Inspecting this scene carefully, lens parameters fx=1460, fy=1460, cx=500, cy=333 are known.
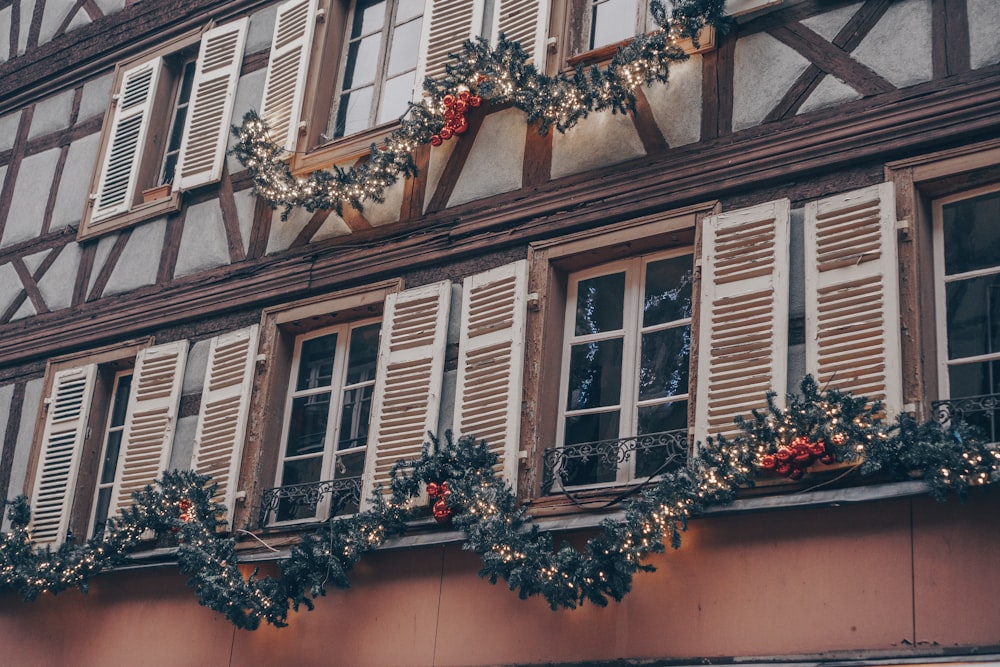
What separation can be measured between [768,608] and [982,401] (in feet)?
4.07

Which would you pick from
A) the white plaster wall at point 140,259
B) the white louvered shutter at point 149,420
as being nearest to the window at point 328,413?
the white louvered shutter at point 149,420

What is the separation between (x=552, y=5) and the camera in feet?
27.1

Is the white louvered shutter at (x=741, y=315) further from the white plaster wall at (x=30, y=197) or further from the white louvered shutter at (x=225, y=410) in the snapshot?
the white plaster wall at (x=30, y=197)

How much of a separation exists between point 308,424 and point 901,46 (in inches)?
156

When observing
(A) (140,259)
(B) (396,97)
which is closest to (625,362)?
(B) (396,97)

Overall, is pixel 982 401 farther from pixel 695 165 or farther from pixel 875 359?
pixel 695 165

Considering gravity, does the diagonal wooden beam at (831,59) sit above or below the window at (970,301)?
above

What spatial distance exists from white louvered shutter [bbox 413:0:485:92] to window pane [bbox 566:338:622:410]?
6.73 feet

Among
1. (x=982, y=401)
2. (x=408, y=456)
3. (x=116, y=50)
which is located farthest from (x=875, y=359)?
(x=116, y=50)

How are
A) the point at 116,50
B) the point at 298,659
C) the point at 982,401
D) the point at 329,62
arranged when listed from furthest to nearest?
the point at 116,50 → the point at 329,62 → the point at 298,659 → the point at 982,401

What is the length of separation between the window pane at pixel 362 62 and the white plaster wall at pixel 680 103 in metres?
2.38

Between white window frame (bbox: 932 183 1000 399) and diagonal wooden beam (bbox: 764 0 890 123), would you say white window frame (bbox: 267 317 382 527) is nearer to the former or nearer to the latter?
diagonal wooden beam (bbox: 764 0 890 123)

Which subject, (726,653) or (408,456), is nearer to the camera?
(726,653)

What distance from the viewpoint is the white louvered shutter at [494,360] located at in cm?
735
